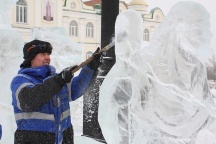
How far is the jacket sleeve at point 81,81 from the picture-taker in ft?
7.93

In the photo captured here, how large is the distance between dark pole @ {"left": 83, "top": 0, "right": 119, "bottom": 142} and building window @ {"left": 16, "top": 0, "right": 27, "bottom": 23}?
1971 centimetres

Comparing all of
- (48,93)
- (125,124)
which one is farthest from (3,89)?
(48,93)

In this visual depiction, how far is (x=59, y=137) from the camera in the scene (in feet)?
7.57

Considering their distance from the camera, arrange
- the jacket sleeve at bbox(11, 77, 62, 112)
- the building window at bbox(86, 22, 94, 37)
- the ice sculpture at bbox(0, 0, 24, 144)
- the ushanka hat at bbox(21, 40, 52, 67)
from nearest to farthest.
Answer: the jacket sleeve at bbox(11, 77, 62, 112)
the ushanka hat at bbox(21, 40, 52, 67)
the ice sculpture at bbox(0, 0, 24, 144)
the building window at bbox(86, 22, 94, 37)

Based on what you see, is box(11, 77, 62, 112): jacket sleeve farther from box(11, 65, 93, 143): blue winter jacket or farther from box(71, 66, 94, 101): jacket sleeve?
box(71, 66, 94, 101): jacket sleeve

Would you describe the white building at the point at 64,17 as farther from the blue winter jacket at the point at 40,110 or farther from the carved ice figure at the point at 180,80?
the blue winter jacket at the point at 40,110

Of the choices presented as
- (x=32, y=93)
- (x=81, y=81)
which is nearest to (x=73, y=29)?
(x=81, y=81)

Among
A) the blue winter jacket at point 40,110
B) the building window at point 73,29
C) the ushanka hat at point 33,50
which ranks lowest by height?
the blue winter jacket at point 40,110

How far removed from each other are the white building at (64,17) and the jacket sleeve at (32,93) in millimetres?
21065

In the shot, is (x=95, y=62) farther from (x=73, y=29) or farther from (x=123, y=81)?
(x=73, y=29)

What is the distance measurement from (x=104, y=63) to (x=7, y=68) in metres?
1.07

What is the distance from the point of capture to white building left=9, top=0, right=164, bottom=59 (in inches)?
926

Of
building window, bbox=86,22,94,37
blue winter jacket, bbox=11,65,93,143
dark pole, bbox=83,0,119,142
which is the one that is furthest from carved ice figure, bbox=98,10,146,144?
building window, bbox=86,22,94,37

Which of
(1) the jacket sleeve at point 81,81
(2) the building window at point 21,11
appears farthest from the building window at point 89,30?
(1) the jacket sleeve at point 81,81
